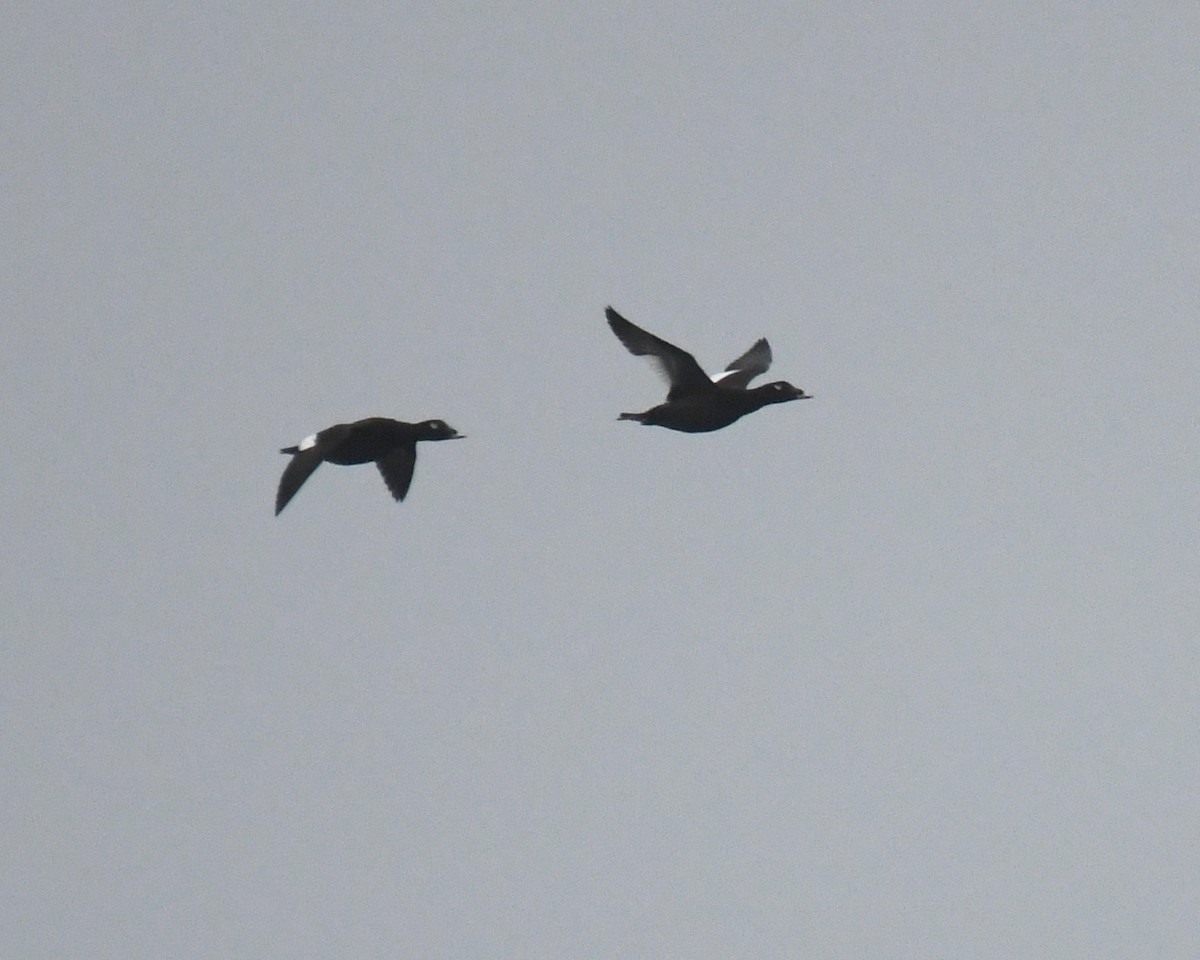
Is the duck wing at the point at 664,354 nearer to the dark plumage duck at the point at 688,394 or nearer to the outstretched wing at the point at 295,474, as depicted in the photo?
the dark plumage duck at the point at 688,394

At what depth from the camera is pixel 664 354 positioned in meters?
25.5

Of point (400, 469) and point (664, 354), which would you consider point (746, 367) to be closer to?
point (664, 354)

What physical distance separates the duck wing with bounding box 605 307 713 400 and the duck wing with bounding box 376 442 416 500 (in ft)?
17.4

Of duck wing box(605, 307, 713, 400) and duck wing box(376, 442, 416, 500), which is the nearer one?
duck wing box(605, 307, 713, 400)

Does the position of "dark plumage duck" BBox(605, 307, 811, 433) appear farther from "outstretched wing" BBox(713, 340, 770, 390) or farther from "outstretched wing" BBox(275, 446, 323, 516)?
"outstretched wing" BBox(275, 446, 323, 516)

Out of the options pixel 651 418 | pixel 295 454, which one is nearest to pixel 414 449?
pixel 295 454

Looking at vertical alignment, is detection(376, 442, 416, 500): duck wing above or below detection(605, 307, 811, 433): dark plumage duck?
below

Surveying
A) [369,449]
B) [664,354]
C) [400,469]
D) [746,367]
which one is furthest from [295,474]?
[746,367]

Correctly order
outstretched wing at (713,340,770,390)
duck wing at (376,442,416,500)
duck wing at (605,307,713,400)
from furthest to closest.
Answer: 1. duck wing at (376,442,416,500)
2. outstretched wing at (713,340,770,390)
3. duck wing at (605,307,713,400)

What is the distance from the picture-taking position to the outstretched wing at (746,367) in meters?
28.7

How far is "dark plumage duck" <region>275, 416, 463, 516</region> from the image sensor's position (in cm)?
2655

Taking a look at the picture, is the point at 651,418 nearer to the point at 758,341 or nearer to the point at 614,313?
the point at 614,313

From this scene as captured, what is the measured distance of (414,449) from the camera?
29891 mm

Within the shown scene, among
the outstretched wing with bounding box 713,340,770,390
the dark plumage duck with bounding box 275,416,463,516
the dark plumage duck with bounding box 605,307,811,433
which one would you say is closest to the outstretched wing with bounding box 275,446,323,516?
the dark plumage duck with bounding box 275,416,463,516
